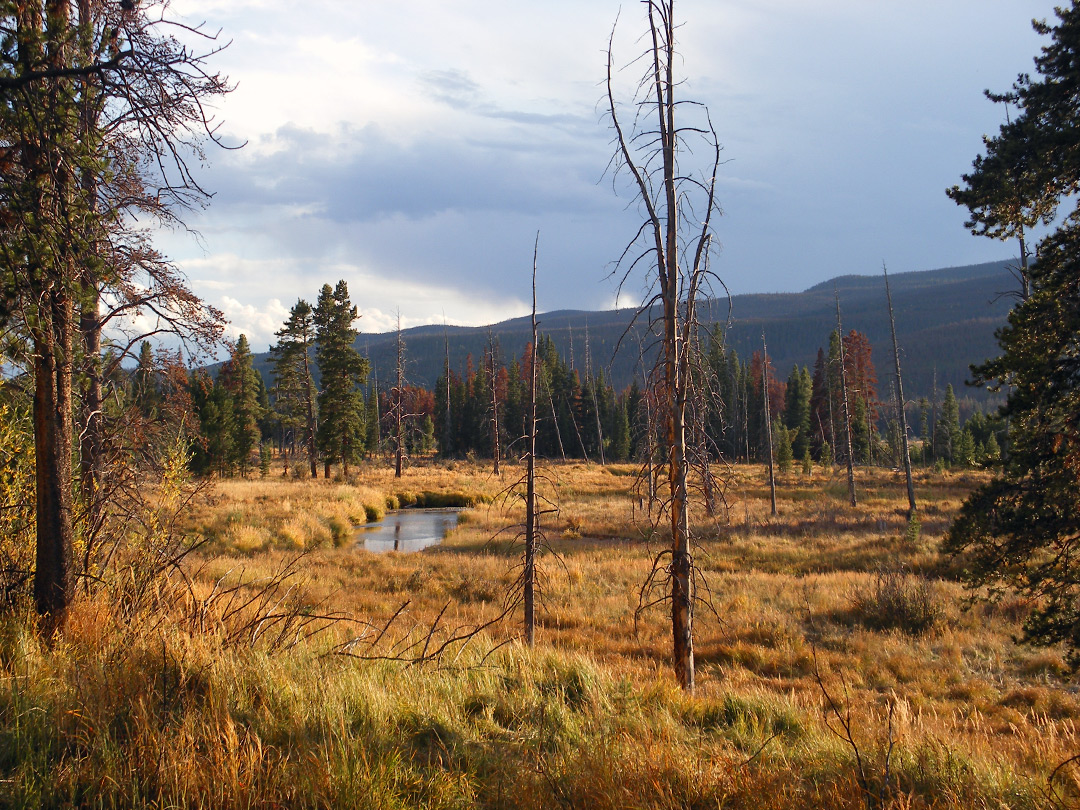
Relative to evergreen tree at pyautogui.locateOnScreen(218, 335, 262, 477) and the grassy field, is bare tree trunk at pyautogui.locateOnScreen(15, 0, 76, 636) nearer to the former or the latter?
the grassy field

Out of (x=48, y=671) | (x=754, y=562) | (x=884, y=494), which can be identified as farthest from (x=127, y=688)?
(x=884, y=494)

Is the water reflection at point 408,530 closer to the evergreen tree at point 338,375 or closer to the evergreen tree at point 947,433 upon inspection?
the evergreen tree at point 338,375

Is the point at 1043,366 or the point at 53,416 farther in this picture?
the point at 1043,366

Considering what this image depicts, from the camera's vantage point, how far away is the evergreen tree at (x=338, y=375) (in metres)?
42.6

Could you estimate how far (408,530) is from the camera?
29609 millimetres

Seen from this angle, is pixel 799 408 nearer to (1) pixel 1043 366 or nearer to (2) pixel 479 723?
(1) pixel 1043 366

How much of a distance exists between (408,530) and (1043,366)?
25909 millimetres

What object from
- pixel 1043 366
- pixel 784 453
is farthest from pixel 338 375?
pixel 1043 366

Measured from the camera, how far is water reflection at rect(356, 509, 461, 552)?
83.6 ft

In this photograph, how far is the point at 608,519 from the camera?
99.1ft

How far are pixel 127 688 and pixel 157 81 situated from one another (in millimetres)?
4049

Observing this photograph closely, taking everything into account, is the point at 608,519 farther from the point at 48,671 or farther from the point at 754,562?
the point at 48,671

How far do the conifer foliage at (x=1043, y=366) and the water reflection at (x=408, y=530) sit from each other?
19484 mm

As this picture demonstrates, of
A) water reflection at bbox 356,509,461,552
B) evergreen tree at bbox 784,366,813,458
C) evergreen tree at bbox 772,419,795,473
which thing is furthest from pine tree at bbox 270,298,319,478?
evergreen tree at bbox 784,366,813,458
